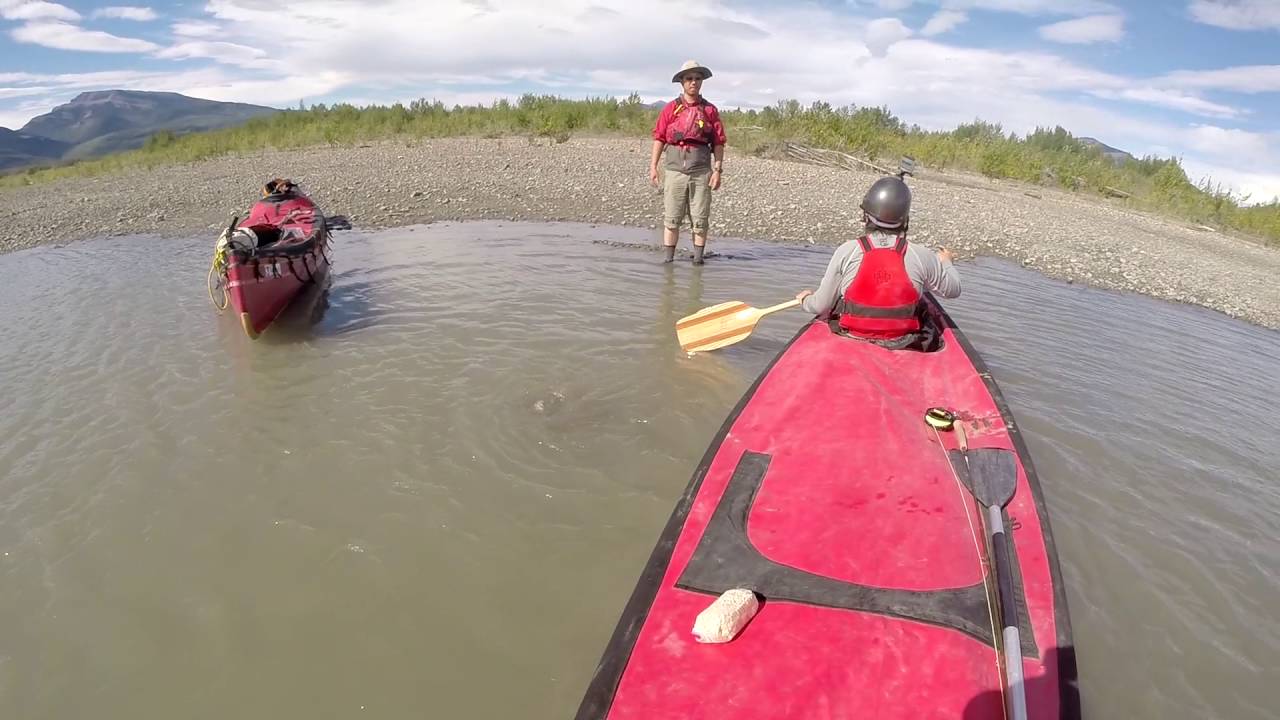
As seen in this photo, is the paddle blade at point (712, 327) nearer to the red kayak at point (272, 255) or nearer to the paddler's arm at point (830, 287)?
the paddler's arm at point (830, 287)

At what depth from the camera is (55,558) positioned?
11.1 feet

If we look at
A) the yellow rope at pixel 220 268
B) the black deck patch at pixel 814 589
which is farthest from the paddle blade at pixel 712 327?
the yellow rope at pixel 220 268

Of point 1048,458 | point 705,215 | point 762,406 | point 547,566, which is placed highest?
point 705,215

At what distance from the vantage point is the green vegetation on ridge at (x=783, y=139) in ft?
62.8

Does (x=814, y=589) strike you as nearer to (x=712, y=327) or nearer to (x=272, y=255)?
(x=712, y=327)

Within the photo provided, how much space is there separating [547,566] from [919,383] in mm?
2831

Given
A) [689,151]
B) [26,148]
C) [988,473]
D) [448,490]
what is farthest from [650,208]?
[26,148]

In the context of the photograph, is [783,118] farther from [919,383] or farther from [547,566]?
[547,566]

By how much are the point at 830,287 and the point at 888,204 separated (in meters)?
0.68

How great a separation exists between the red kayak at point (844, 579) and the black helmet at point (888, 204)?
4.00ft

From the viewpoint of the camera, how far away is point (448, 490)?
13.0ft

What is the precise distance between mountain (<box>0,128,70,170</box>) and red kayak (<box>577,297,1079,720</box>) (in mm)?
96615

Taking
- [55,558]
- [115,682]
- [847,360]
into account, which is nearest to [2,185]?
[55,558]

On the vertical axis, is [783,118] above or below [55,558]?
above
